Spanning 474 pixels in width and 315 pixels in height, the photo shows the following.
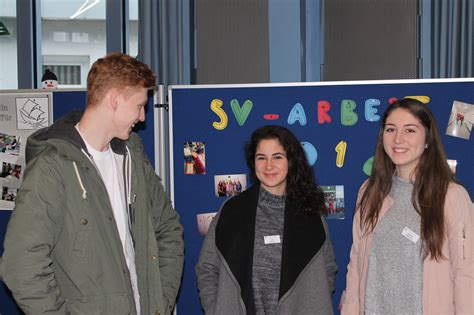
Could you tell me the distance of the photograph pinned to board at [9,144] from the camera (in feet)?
10.3

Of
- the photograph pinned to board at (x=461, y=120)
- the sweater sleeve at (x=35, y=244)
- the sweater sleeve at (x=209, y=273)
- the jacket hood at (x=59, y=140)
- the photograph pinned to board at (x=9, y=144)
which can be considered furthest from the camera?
the photograph pinned to board at (x=9, y=144)

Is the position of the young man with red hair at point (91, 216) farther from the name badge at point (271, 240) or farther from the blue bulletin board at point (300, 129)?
the blue bulletin board at point (300, 129)

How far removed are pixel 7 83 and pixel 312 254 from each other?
118 inches

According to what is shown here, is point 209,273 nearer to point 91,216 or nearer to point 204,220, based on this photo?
point 204,220

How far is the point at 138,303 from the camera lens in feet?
6.61

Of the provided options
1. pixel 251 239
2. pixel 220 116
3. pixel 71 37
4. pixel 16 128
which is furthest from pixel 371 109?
pixel 71 37

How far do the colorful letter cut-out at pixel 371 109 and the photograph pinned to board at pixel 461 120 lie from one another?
361 mm

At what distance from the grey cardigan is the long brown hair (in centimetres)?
23

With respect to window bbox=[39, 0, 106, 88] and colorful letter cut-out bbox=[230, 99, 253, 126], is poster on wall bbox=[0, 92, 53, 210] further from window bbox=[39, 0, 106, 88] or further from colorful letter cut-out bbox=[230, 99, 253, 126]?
window bbox=[39, 0, 106, 88]

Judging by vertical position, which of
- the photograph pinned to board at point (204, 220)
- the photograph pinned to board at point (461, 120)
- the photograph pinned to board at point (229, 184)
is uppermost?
the photograph pinned to board at point (461, 120)

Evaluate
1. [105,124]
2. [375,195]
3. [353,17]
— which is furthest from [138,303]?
[353,17]

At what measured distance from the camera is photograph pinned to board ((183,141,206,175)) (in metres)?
3.06

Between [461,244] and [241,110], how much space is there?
1.31 metres

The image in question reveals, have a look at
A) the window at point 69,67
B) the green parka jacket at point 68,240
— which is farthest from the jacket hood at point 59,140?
the window at point 69,67
